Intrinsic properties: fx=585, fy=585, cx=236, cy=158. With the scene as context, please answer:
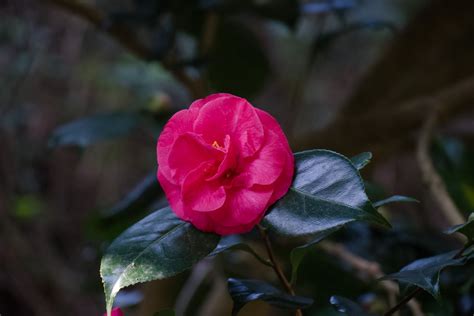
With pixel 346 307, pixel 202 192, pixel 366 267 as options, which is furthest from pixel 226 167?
pixel 366 267

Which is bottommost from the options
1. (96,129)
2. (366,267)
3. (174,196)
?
(366,267)

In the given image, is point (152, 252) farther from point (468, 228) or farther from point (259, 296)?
point (468, 228)

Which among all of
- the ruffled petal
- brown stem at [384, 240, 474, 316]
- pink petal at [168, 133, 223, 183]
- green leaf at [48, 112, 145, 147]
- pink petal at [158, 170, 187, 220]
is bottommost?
green leaf at [48, 112, 145, 147]

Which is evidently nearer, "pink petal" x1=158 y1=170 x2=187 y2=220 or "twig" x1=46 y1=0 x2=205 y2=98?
"pink petal" x1=158 y1=170 x2=187 y2=220

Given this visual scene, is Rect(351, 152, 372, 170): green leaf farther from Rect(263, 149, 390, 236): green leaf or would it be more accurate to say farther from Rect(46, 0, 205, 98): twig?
Rect(46, 0, 205, 98): twig

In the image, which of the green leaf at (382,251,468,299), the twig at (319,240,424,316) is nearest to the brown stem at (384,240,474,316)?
the green leaf at (382,251,468,299)

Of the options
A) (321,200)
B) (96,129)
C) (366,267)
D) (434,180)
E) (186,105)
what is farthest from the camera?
(186,105)

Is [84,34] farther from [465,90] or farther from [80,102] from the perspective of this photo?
[465,90]
